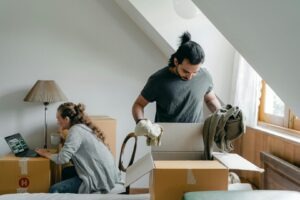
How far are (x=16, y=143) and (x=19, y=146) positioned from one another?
0.04 m

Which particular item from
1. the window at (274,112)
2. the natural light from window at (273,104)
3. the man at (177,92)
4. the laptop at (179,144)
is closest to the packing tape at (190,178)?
the laptop at (179,144)

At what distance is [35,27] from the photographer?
11.7ft

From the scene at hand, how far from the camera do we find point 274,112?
9.08 ft

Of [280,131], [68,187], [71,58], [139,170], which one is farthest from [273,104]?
[71,58]

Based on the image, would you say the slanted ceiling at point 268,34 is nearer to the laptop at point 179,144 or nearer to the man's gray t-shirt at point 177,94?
the laptop at point 179,144

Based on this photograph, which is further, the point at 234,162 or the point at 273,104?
the point at 273,104

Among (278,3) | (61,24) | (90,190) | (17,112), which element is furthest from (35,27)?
(278,3)

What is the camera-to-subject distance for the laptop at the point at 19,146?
3323 mm

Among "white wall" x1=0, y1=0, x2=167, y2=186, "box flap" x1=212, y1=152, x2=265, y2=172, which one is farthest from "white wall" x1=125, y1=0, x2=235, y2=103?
"box flap" x1=212, y1=152, x2=265, y2=172

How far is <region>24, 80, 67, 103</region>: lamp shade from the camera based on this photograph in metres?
3.31

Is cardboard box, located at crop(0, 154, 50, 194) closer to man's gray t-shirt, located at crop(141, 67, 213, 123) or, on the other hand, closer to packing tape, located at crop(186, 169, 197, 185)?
man's gray t-shirt, located at crop(141, 67, 213, 123)

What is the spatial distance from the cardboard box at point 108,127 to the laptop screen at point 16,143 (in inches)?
28.7

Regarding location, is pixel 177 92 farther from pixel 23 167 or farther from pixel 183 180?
pixel 23 167

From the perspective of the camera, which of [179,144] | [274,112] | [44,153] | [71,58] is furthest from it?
[71,58]
